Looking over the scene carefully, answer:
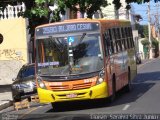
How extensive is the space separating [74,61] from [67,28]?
1.20 metres

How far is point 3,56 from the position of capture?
40250 millimetres

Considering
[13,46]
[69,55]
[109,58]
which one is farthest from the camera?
[13,46]

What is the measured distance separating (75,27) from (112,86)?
8.13 feet

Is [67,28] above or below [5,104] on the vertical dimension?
above

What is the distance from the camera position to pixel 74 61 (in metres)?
A: 18.9

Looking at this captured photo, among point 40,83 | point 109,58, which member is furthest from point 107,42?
point 40,83

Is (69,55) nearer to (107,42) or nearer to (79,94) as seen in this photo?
(79,94)

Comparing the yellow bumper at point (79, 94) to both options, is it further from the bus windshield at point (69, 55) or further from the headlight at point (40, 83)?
the bus windshield at point (69, 55)

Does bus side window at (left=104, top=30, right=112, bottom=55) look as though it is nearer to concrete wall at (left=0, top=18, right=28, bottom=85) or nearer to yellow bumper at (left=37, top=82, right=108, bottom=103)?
yellow bumper at (left=37, top=82, right=108, bottom=103)

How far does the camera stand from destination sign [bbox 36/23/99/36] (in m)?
19.3

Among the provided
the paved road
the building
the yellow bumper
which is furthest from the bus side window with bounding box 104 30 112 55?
the building

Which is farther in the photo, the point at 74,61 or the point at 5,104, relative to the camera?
the point at 5,104

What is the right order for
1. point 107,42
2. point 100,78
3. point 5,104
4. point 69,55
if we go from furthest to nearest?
point 5,104
point 107,42
point 69,55
point 100,78

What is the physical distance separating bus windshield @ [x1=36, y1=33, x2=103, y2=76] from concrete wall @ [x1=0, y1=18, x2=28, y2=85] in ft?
67.3
